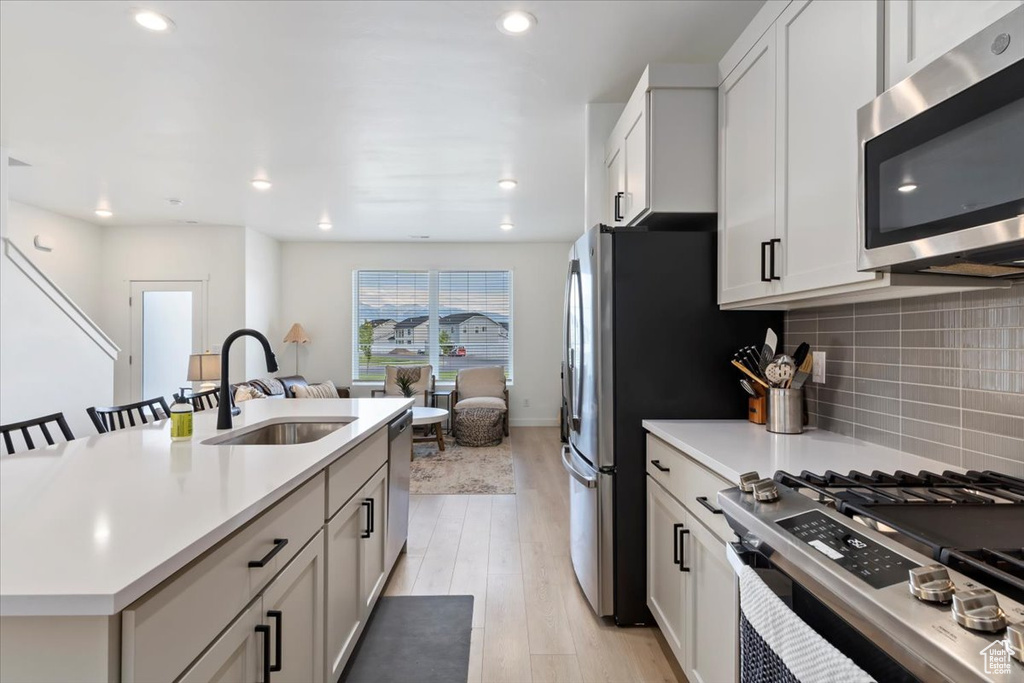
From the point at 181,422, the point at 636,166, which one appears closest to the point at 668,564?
the point at 636,166

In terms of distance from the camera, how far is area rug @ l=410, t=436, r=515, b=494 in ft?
14.7

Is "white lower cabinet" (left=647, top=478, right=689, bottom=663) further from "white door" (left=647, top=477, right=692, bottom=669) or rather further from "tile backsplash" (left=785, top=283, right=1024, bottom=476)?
"tile backsplash" (left=785, top=283, right=1024, bottom=476)

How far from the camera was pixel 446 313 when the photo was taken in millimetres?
7500

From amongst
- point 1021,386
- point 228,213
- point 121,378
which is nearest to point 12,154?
point 228,213

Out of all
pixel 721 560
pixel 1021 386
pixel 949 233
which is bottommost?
pixel 721 560

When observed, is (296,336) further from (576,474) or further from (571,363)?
(576,474)

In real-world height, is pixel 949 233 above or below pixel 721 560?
above

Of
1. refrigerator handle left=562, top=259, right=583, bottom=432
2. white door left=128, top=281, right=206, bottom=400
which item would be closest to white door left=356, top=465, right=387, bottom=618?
refrigerator handle left=562, top=259, right=583, bottom=432

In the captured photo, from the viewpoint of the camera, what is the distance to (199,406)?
3518 millimetres

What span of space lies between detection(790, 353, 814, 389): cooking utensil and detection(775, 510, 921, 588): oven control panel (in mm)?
1068

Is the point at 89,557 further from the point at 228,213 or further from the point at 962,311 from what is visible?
the point at 228,213

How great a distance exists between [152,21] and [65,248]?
5049 mm

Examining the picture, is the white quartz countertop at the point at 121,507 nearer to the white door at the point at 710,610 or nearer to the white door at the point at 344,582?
the white door at the point at 344,582

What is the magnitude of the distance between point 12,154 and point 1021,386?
5739 millimetres
